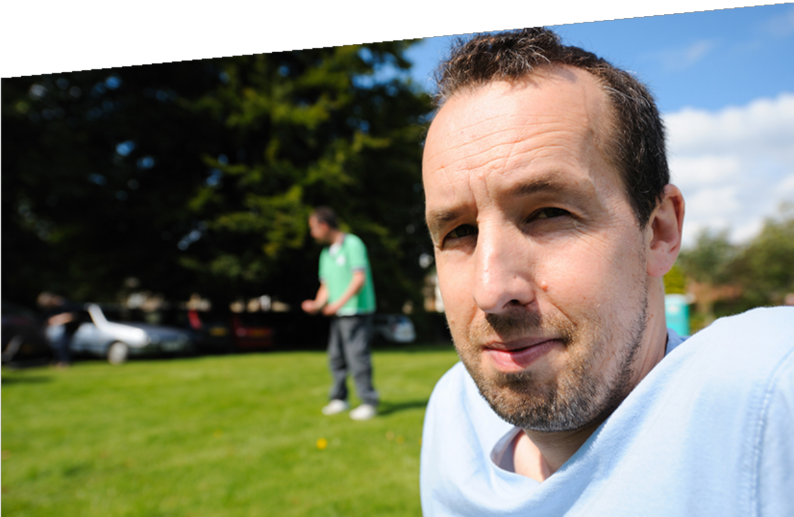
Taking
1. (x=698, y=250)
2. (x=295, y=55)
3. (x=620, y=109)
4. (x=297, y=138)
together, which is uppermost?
(x=295, y=55)

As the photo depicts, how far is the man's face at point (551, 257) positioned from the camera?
98cm

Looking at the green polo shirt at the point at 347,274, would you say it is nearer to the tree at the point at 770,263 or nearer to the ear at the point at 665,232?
the ear at the point at 665,232

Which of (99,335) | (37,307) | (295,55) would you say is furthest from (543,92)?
(37,307)

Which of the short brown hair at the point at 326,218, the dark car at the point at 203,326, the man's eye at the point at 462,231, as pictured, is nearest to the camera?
the man's eye at the point at 462,231

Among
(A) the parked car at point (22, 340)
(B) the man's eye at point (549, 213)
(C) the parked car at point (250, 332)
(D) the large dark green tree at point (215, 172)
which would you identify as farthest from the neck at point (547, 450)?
(C) the parked car at point (250, 332)

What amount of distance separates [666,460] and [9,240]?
2370 centimetres

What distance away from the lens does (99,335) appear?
1553 centimetres

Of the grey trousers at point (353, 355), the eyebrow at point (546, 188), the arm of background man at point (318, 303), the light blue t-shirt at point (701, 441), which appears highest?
the eyebrow at point (546, 188)

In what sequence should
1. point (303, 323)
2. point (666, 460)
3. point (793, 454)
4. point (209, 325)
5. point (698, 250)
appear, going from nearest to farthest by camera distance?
1. point (793, 454)
2. point (666, 460)
3. point (209, 325)
4. point (303, 323)
5. point (698, 250)

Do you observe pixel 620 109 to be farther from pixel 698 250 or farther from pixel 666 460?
pixel 698 250

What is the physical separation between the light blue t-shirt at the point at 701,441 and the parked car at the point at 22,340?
17.1 meters

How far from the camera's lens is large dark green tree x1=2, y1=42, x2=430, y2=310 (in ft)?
62.2

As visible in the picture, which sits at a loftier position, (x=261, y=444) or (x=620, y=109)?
(x=620, y=109)

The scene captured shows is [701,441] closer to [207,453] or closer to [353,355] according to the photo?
[207,453]
